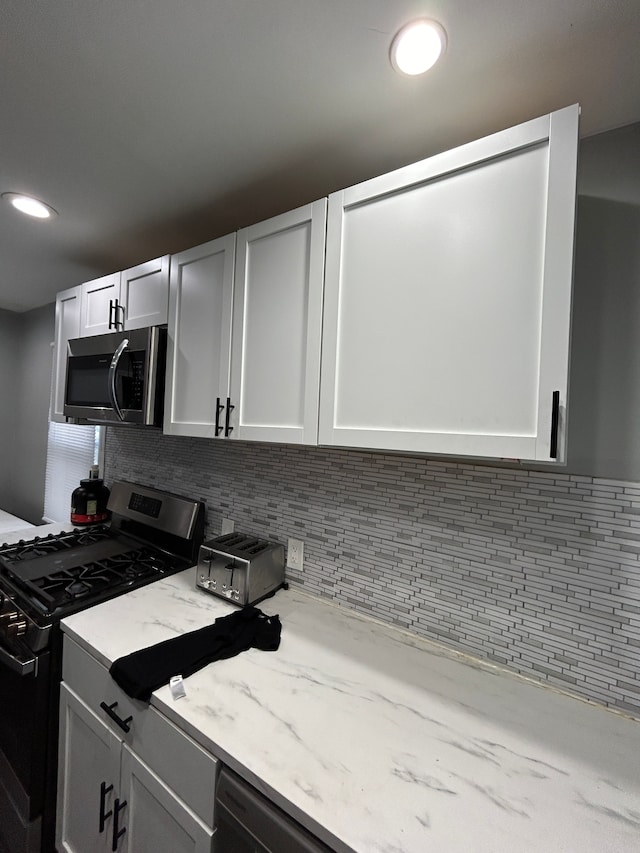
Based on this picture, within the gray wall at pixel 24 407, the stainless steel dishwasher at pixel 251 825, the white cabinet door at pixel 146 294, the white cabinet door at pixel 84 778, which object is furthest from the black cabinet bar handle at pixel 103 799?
the gray wall at pixel 24 407

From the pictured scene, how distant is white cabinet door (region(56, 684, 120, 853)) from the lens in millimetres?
1017

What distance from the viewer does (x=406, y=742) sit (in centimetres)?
78

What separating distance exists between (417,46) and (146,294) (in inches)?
51.6

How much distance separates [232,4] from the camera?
709 millimetres

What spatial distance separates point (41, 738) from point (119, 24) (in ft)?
6.62

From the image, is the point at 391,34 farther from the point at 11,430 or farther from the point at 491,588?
the point at 11,430

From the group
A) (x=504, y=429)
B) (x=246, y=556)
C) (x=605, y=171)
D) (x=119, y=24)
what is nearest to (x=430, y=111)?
(x=605, y=171)

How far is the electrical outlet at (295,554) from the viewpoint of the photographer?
1466 millimetres

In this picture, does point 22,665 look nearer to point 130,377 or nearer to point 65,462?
point 130,377

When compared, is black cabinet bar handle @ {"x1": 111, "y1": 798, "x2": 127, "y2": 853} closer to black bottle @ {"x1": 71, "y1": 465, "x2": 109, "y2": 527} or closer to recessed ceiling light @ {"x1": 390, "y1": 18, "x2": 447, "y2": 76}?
black bottle @ {"x1": 71, "y1": 465, "x2": 109, "y2": 527}

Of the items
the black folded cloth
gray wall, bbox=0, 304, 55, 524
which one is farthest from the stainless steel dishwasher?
gray wall, bbox=0, 304, 55, 524

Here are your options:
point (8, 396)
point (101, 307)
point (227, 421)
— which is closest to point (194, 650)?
point (227, 421)

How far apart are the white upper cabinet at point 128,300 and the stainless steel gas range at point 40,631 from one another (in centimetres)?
89

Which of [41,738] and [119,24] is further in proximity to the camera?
[41,738]
